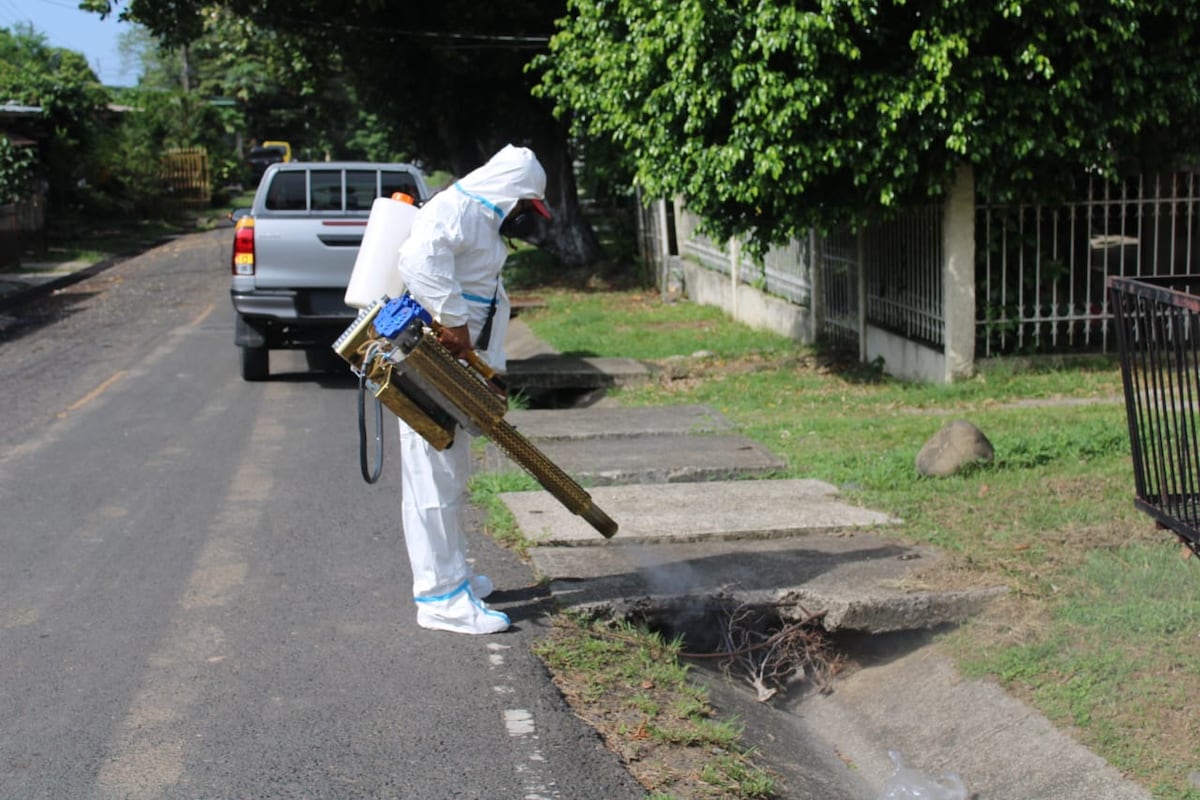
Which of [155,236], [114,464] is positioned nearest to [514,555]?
[114,464]

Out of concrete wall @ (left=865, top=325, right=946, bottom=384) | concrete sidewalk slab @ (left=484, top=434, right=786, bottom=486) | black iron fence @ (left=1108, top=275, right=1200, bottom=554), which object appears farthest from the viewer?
concrete wall @ (left=865, top=325, right=946, bottom=384)

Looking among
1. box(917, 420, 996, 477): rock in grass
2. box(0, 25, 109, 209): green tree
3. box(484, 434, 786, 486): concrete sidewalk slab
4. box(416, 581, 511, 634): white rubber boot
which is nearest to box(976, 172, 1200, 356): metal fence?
box(484, 434, 786, 486): concrete sidewalk slab

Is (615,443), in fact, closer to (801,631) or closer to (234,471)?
(234,471)

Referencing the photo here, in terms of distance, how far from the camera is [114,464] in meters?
8.38

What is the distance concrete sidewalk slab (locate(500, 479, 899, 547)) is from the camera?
6.38 metres

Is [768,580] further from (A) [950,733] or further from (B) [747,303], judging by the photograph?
(B) [747,303]

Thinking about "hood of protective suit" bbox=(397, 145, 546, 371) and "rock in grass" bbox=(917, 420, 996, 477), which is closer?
"hood of protective suit" bbox=(397, 145, 546, 371)

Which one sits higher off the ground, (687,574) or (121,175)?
(121,175)

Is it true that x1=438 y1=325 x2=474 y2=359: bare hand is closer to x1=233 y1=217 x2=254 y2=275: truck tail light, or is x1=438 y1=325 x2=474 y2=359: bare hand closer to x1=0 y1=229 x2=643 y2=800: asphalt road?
x1=0 y1=229 x2=643 y2=800: asphalt road

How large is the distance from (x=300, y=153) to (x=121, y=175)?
25.3 m

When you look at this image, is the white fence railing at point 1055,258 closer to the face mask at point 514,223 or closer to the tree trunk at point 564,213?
the face mask at point 514,223

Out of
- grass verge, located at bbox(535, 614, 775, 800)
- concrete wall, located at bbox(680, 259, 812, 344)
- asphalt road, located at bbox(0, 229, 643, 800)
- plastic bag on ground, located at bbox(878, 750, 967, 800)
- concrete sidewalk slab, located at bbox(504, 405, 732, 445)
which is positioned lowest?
plastic bag on ground, located at bbox(878, 750, 967, 800)

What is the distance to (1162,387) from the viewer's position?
4512 mm

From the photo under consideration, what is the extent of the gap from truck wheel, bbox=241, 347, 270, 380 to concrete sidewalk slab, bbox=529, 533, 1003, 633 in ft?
21.2
